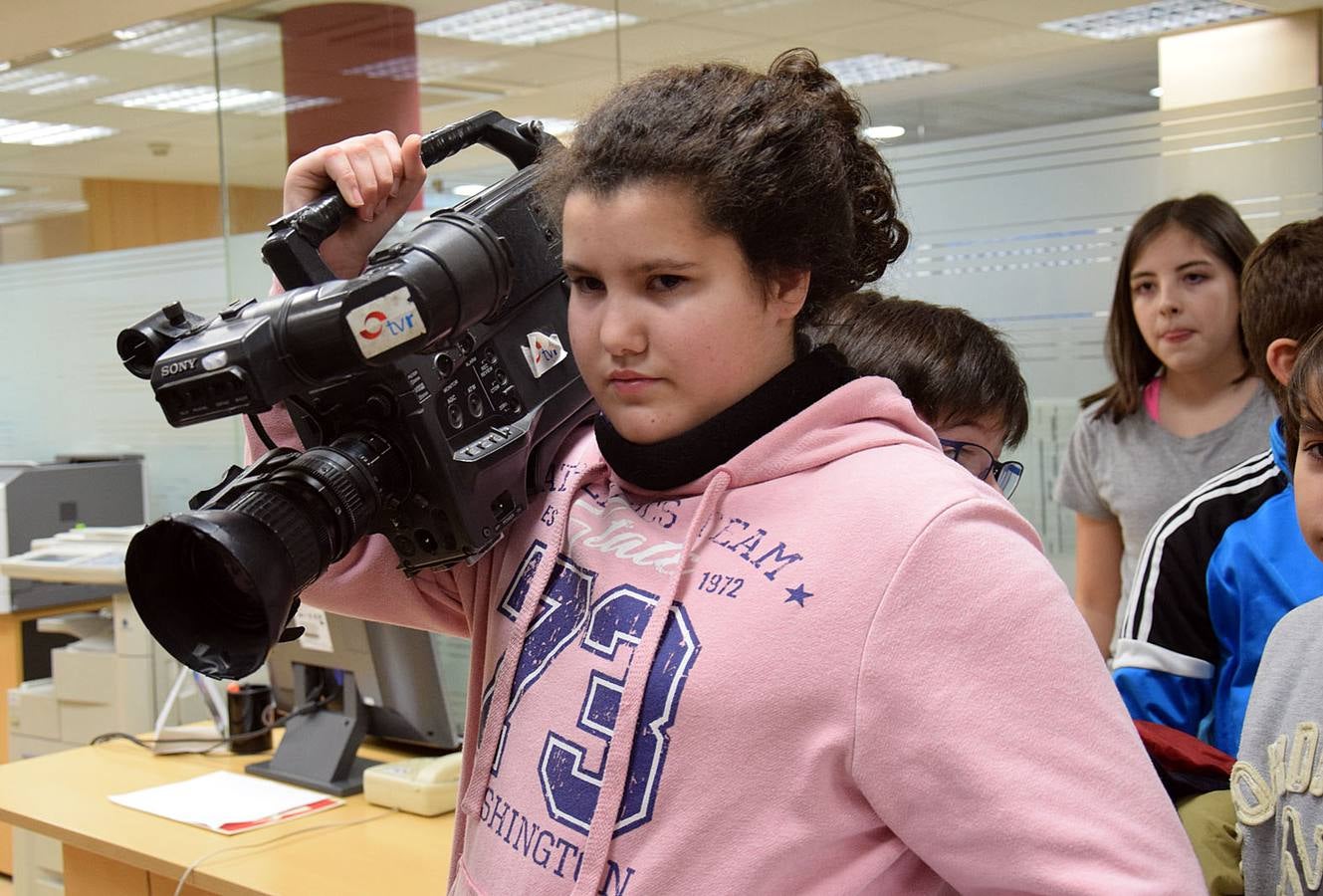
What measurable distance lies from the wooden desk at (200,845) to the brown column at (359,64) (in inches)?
83.7

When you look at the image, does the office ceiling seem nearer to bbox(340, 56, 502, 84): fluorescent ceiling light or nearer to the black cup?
bbox(340, 56, 502, 84): fluorescent ceiling light

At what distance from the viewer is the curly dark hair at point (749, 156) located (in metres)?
0.86

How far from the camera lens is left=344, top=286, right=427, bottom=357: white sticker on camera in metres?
0.82

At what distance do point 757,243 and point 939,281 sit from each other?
7.72 feet

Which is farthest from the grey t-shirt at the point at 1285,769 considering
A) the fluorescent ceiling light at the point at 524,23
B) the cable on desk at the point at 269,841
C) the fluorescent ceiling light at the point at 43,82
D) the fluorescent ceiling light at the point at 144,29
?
the fluorescent ceiling light at the point at 43,82

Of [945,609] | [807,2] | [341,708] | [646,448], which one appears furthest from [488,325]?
[807,2]

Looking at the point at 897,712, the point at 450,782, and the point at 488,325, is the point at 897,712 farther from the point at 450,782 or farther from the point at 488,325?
the point at 450,782

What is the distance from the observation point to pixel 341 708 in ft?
7.82

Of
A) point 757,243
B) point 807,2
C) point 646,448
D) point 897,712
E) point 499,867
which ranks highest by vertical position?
point 807,2

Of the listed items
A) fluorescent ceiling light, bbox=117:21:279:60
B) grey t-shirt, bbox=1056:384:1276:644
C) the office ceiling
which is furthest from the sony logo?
fluorescent ceiling light, bbox=117:21:279:60

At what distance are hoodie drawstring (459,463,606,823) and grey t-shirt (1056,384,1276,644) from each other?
1.48m

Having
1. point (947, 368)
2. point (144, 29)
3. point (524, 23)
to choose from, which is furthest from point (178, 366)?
point (144, 29)

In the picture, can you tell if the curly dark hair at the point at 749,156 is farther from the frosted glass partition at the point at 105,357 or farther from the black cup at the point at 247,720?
the frosted glass partition at the point at 105,357

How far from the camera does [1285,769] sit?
39.3 inches
